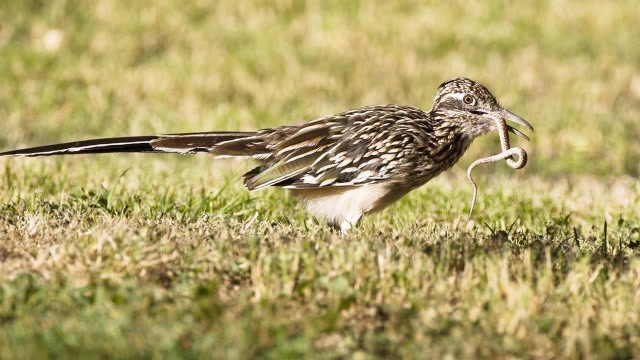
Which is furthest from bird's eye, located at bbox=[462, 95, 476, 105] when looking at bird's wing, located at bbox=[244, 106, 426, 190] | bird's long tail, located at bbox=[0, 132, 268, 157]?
bird's long tail, located at bbox=[0, 132, 268, 157]

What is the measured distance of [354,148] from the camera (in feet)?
21.7

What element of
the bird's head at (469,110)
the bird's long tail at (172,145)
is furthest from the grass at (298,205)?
the bird's head at (469,110)

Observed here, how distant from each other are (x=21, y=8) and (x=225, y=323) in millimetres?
10686

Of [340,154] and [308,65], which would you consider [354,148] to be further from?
[308,65]

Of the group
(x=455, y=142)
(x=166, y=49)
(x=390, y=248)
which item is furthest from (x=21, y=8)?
(x=390, y=248)

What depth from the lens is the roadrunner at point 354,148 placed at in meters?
6.49

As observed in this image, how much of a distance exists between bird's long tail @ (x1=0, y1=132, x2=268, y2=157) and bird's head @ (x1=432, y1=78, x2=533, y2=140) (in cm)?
120

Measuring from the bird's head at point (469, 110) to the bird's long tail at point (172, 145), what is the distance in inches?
47.4

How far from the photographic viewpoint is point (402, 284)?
4809mm

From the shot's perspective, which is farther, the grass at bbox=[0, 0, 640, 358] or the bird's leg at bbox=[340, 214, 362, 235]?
the bird's leg at bbox=[340, 214, 362, 235]

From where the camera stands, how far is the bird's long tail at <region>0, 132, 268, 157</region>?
6281mm

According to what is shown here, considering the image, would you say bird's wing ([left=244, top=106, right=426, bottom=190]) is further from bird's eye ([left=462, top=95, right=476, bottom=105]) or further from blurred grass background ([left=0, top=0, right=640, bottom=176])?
blurred grass background ([left=0, top=0, right=640, bottom=176])

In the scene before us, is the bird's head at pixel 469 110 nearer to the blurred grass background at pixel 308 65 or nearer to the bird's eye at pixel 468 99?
the bird's eye at pixel 468 99

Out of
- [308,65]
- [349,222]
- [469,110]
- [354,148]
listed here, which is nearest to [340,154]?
[354,148]
